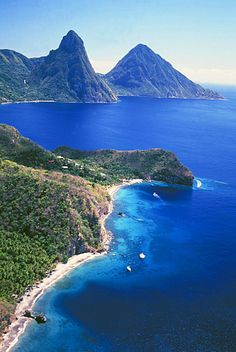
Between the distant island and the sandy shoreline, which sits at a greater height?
the distant island

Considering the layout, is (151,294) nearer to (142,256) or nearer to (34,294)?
(142,256)

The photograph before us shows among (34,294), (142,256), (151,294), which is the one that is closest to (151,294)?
(151,294)

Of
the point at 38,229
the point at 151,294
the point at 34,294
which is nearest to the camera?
the point at 34,294

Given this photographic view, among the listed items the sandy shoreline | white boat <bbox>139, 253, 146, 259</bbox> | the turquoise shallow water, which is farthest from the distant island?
white boat <bbox>139, 253, 146, 259</bbox>

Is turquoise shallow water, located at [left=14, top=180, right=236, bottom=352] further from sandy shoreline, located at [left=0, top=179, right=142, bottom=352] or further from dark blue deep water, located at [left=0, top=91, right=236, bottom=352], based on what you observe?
sandy shoreline, located at [left=0, top=179, right=142, bottom=352]

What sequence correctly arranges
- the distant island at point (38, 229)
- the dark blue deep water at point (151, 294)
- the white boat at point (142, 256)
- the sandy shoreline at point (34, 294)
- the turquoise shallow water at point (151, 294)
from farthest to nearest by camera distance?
the white boat at point (142, 256)
the distant island at point (38, 229)
the turquoise shallow water at point (151, 294)
the dark blue deep water at point (151, 294)
the sandy shoreline at point (34, 294)

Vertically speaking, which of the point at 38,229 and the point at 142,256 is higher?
the point at 38,229

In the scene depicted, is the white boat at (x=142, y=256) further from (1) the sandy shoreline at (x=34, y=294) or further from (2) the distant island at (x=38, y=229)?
(2) the distant island at (x=38, y=229)

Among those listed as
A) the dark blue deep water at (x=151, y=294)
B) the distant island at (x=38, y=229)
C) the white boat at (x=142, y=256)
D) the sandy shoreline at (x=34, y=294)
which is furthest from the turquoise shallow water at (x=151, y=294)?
the distant island at (x=38, y=229)

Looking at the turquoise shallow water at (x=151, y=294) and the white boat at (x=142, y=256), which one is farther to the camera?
the white boat at (x=142, y=256)

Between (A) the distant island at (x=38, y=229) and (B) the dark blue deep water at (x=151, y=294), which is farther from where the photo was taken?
(A) the distant island at (x=38, y=229)

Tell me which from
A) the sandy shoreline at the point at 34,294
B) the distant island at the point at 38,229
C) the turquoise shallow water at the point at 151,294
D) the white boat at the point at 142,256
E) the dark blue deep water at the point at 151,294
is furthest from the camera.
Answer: the white boat at the point at 142,256

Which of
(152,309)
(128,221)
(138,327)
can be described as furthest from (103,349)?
(128,221)

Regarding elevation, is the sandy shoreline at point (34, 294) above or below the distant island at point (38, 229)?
below
